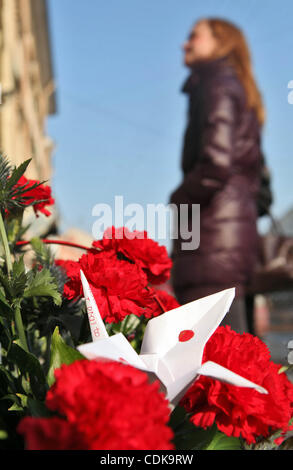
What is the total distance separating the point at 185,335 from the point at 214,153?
2164mm

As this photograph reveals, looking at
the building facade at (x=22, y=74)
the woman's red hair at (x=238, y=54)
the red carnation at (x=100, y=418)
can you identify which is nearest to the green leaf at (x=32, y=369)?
the red carnation at (x=100, y=418)

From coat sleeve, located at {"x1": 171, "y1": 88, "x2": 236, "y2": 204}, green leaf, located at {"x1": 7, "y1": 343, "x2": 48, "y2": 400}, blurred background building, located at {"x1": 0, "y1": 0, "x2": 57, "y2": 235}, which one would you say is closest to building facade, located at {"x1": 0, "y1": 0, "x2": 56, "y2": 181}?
blurred background building, located at {"x1": 0, "y1": 0, "x2": 57, "y2": 235}

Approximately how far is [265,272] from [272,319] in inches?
325

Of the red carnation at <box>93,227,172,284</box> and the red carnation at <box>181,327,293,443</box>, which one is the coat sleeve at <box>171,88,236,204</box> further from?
the red carnation at <box>181,327,293,443</box>

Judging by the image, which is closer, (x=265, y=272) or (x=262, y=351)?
(x=262, y=351)

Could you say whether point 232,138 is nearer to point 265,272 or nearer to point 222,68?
point 222,68

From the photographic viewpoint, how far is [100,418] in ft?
1.15

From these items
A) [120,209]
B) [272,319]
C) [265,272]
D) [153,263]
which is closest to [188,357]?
[153,263]

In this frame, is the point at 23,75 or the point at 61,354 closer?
the point at 61,354

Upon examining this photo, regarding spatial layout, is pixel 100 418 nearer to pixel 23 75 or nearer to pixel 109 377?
pixel 109 377

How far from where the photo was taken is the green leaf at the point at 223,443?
1.60 feet

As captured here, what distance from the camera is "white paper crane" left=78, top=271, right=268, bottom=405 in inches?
16.9

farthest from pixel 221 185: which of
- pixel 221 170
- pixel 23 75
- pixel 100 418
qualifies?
pixel 23 75

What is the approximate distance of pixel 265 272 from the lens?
3.12m
